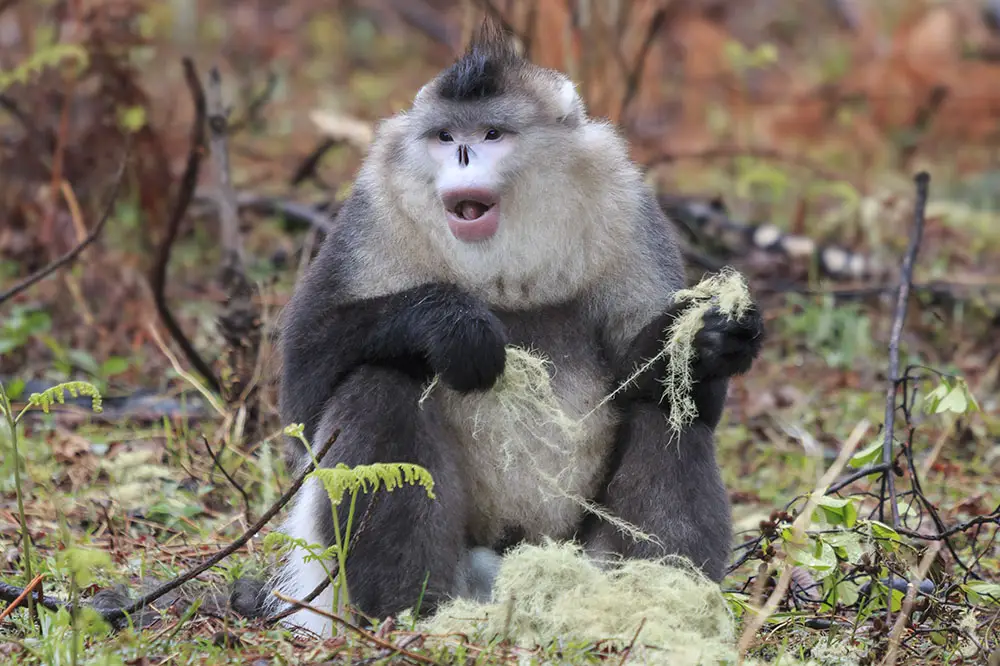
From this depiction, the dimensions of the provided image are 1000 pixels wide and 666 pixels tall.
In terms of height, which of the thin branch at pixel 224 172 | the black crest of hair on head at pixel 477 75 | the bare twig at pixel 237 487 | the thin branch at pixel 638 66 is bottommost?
the bare twig at pixel 237 487

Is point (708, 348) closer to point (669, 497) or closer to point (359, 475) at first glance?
point (669, 497)

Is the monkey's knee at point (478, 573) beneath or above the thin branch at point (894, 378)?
beneath

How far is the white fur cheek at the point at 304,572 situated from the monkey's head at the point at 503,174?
87 centimetres

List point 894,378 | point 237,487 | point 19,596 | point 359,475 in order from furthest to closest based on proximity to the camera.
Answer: point 237,487 → point 894,378 → point 19,596 → point 359,475

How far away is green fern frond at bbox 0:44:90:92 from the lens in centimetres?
730

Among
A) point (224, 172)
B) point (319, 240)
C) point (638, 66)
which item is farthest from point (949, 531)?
point (638, 66)

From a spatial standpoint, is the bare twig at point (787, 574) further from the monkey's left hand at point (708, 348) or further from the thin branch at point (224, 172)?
the thin branch at point (224, 172)

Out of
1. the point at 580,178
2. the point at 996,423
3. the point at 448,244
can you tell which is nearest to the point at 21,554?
the point at 448,244

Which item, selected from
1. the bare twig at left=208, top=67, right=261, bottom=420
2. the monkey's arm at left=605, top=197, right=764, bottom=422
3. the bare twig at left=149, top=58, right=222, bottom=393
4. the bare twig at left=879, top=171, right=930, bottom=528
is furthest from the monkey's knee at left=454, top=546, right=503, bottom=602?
the bare twig at left=149, top=58, right=222, bottom=393

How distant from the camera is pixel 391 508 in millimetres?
3980

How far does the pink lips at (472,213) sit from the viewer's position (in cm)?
417

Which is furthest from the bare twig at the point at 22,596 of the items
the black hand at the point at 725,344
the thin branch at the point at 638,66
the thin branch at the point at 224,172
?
the thin branch at the point at 638,66

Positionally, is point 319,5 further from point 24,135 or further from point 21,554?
point 21,554

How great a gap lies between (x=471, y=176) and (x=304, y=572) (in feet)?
4.41
